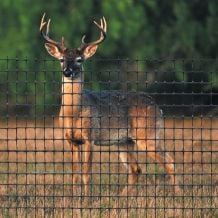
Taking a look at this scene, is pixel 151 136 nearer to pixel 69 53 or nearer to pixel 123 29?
pixel 69 53

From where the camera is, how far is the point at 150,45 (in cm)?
2191

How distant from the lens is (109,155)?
9.54 metres

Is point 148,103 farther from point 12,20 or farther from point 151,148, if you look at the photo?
point 12,20

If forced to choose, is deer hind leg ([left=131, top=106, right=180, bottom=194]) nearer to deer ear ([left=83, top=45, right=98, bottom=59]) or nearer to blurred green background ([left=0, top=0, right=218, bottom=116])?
deer ear ([left=83, top=45, right=98, bottom=59])

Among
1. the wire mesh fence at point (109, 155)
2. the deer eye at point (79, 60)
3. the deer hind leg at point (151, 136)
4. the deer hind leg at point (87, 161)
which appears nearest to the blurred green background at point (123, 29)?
the wire mesh fence at point (109, 155)

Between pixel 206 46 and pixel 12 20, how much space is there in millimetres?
3902

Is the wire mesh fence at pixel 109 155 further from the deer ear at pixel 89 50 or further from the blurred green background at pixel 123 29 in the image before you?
the blurred green background at pixel 123 29

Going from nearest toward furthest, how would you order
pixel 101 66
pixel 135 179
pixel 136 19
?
pixel 135 179, pixel 101 66, pixel 136 19

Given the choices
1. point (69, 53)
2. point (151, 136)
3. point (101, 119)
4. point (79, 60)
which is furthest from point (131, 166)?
point (69, 53)

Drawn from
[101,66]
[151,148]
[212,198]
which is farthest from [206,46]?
[212,198]

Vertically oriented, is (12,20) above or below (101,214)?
above

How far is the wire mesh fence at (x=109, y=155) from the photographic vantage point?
967 centimetres

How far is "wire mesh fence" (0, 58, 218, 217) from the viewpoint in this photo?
9672mm

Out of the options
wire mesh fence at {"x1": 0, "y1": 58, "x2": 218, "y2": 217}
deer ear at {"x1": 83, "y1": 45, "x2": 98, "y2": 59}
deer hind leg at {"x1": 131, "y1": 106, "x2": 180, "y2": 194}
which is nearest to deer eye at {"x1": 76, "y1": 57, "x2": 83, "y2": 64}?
wire mesh fence at {"x1": 0, "y1": 58, "x2": 218, "y2": 217}
